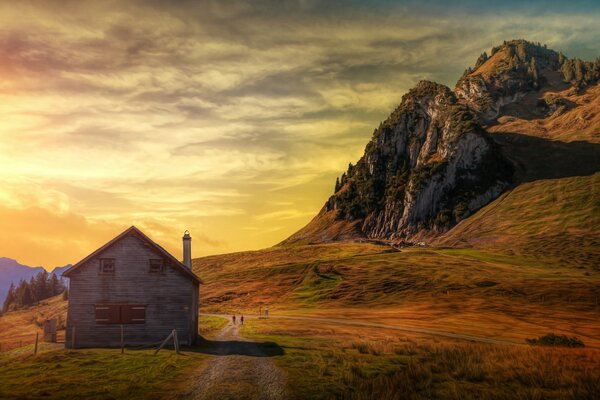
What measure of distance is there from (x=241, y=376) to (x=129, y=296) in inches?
744

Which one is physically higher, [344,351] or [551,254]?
[551,254]

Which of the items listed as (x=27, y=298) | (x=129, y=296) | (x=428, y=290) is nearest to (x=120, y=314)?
(x=129, y=296)

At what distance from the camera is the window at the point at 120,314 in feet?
123

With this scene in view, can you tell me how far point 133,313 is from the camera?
37.8 metres

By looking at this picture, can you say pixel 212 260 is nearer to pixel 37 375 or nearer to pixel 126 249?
pixel 126 249

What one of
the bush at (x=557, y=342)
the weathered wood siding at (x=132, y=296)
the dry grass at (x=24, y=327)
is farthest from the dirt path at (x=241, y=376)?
the dry grass at (x=24, y=327)

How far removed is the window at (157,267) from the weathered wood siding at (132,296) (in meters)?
0.33

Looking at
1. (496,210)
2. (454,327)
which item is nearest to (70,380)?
(454,327)

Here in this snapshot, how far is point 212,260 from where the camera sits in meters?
173

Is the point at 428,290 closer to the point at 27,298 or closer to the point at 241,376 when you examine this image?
the point at 241,376

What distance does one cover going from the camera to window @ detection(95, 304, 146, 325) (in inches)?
1474

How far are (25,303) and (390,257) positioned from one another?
14064 cm

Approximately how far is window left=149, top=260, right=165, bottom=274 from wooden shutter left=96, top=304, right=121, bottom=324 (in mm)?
4060

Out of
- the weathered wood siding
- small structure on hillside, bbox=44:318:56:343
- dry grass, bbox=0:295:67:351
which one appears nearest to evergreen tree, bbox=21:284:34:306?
dry grass, bbox=0:295:67:351
